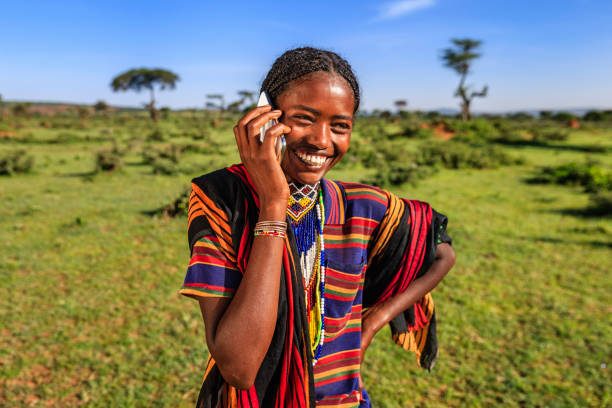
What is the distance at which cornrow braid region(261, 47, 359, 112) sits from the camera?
116 cm

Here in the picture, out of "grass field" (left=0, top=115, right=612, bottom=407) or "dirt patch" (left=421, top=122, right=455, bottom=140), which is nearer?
"grass field" (left=0, top=115, right=612, bottom=407)

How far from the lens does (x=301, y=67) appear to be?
115cm

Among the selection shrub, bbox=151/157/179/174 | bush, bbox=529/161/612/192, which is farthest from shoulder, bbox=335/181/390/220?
shrub, bbox=151/157/179/174

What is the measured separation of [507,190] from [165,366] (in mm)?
9728

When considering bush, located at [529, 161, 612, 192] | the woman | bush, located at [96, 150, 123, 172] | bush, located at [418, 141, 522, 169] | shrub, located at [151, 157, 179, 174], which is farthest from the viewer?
bush, located at [418, 141, 522, 169]

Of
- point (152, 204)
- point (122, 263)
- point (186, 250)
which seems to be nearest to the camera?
point (122, 263)

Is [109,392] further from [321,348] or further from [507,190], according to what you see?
[507,190]

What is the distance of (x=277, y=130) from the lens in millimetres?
1056

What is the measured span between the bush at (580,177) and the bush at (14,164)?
49.3 ft

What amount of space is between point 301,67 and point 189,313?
12.3 feet

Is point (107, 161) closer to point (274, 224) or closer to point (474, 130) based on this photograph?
point (274, 224)

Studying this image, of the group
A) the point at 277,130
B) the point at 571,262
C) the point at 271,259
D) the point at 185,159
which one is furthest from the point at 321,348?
the point at 185,159

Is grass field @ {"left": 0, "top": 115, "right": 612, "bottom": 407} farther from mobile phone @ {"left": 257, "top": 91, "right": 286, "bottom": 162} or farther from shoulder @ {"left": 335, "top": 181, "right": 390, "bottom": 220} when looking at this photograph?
mobile phone @ {"left": 257, "top": 91, "right": 286, "bottom": 162}

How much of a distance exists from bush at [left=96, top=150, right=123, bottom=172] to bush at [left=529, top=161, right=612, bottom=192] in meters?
12.3
